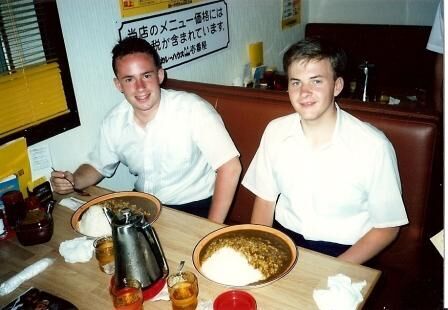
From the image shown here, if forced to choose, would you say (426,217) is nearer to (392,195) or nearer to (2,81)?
(392,195)

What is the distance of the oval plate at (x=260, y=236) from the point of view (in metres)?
1.17

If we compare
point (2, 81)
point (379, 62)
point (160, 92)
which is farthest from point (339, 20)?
point (2, 81)

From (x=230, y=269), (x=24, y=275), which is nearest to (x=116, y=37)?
(x=24, y=275)

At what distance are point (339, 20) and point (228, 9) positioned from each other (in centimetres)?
155

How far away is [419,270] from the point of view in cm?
178

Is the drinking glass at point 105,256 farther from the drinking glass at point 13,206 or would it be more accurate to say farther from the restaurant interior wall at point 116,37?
the restaurant interior wall at point 116,37

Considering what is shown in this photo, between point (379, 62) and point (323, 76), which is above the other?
point (323, 76)

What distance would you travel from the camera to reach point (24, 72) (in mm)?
1804

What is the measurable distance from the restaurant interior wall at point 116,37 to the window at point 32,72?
7 centimetres

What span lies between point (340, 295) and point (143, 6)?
1973 mm

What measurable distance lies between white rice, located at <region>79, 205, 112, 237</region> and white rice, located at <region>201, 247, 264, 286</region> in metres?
0.45

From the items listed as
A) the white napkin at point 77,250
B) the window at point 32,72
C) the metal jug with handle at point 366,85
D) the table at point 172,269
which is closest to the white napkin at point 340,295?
the table at point 172,269

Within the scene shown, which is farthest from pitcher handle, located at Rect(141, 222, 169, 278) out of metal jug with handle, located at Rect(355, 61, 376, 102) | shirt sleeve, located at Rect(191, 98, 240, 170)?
metal jug with handle, located at Rect(355, 61, 376, 102)

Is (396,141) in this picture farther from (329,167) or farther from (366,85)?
(366,85)
